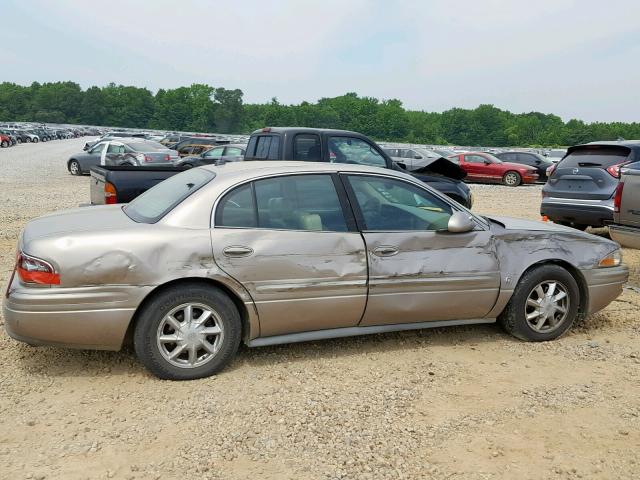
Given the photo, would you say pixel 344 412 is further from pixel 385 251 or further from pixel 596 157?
pixel 596 157

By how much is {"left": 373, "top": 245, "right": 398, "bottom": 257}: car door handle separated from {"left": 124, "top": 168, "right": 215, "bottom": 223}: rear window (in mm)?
1302

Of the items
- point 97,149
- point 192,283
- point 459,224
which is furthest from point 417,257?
point 97,149

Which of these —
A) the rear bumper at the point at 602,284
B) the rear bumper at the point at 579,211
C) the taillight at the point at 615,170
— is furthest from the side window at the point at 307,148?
the taillight at the point at 615,170

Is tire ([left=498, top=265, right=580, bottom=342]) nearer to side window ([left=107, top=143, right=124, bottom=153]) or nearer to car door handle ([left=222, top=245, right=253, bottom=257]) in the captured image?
car door handle ([left=222, top=245, right=253, bottom=257])

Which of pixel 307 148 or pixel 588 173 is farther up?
pixel 307 148

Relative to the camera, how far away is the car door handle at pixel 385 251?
4.34m

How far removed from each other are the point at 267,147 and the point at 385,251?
15.7 feet

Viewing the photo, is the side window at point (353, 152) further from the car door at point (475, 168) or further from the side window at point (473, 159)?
the side window at point (473, 159)

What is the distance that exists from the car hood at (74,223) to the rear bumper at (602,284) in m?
3.64

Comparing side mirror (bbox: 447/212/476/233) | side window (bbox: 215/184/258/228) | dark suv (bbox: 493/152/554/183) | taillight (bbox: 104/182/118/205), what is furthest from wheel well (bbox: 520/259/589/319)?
dark suv (bbox: 493/152/554/183)

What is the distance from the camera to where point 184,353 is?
3982 millimetres

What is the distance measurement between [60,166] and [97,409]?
2699 cm

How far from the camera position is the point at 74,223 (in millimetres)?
4117

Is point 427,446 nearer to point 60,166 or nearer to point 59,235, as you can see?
point 59,235
